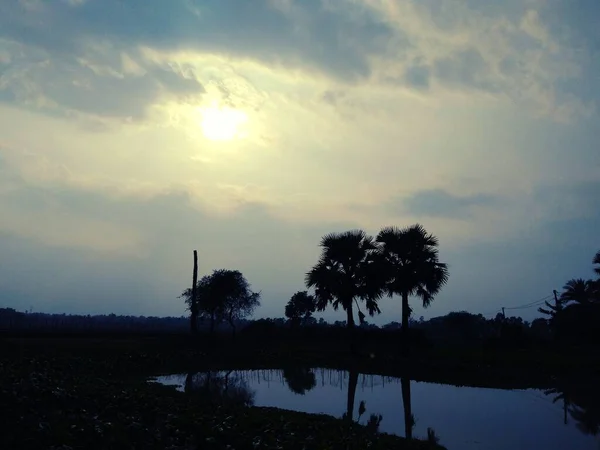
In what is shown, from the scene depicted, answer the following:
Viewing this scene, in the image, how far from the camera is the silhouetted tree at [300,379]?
30.6m

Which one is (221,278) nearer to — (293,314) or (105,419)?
(293,314)

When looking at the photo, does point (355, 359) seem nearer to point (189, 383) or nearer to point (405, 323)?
point (405, 323)

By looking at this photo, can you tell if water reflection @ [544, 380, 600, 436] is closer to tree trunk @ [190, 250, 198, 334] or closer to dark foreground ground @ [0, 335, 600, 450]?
dark foreground ground @ [0, 335, 600, 450]

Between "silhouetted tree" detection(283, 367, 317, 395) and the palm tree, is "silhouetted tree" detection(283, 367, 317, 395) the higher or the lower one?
the lower one

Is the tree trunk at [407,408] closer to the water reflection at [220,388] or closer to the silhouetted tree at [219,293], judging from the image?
the water reflection at [220,388]

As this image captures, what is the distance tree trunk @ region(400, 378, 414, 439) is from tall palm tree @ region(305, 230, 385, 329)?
553 inches

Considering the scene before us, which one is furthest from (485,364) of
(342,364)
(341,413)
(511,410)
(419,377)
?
(341,413)

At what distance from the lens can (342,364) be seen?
4306 cm

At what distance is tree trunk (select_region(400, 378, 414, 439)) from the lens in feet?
64.5

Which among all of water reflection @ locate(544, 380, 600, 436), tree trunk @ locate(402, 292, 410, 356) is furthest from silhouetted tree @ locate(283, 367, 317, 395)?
water reflection @ locate(544, 380, 600, 436)

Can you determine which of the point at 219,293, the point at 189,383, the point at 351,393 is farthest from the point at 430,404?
the point at 219,293

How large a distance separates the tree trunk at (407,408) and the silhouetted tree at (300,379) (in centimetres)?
537

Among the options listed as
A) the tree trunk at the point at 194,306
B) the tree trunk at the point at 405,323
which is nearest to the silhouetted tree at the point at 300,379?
the tree trunk at the point at 405,323

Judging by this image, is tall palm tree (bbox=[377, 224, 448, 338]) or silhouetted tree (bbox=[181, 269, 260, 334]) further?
silhouetted tree (bbox=[181, 269, 260, 334])
